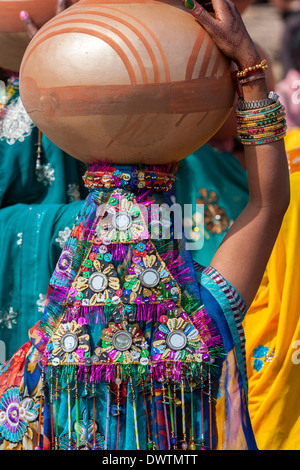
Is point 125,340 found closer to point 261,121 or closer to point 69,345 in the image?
point 69,345

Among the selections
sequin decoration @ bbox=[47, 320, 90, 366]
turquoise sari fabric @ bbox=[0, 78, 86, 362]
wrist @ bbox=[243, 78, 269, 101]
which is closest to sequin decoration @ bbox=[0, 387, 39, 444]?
sequin decoration @ bbox=[47, 320, 90, 366]

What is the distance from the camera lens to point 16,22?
68.1 inches

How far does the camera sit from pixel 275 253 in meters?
1.89

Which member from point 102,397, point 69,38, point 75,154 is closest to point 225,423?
point 102,397

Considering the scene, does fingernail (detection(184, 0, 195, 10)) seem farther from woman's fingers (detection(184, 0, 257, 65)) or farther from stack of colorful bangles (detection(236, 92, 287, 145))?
stack of colorful bangles (detection(236, 92, 287, 145))

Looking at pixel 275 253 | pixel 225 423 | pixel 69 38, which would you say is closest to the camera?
pixel 69 38

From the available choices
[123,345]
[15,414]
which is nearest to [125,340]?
[123,345]

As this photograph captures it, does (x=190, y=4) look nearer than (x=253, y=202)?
Yes

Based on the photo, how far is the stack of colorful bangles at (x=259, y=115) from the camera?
135 cm

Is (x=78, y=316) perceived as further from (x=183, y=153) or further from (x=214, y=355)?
(x=183, y=153)

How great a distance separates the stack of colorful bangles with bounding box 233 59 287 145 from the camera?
1352mm

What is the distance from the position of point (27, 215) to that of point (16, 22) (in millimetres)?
586

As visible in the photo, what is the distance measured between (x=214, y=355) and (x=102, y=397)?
8.7 inches

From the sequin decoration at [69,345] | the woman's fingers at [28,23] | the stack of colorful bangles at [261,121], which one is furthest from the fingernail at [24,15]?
the sequin decoration at [69,345]
